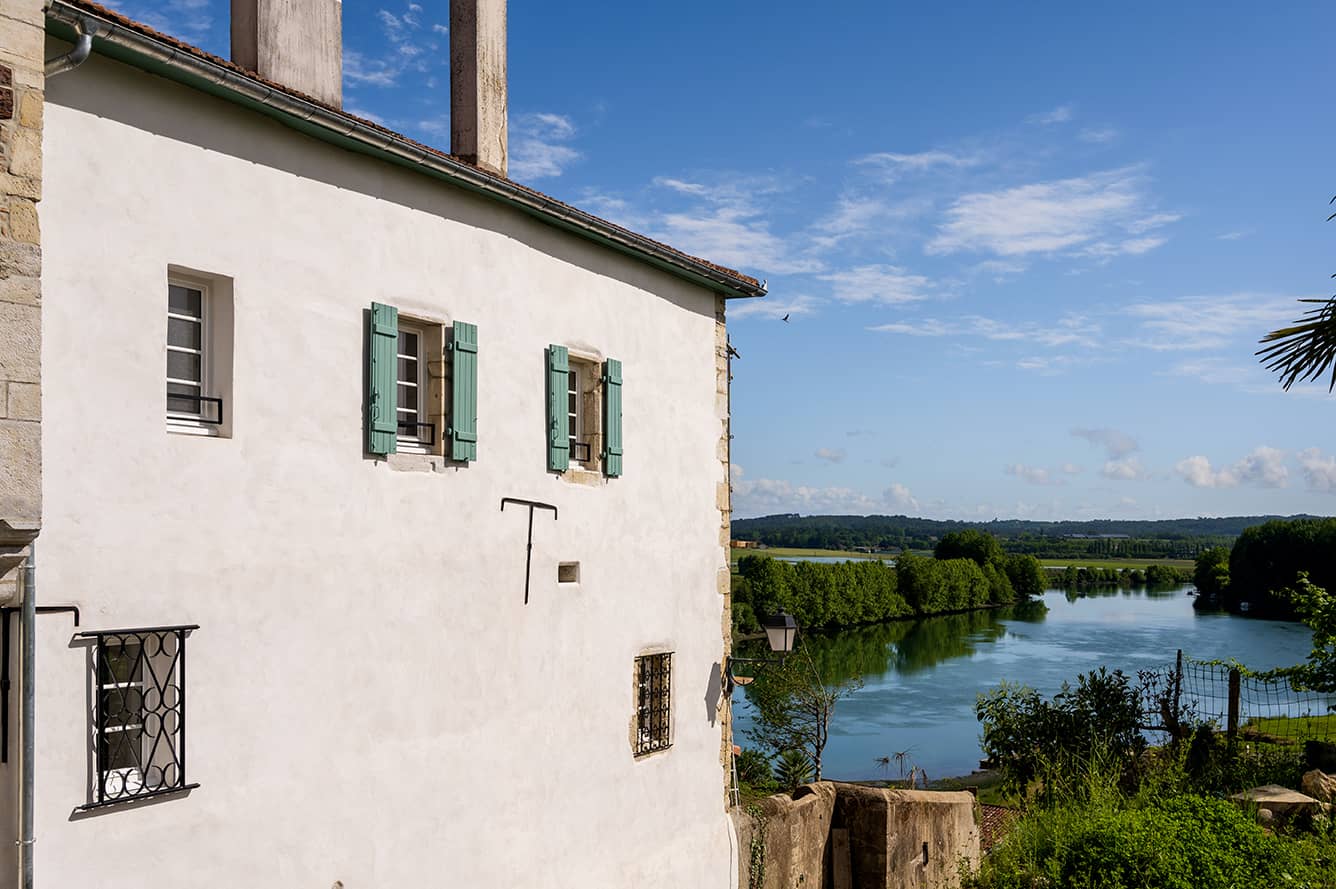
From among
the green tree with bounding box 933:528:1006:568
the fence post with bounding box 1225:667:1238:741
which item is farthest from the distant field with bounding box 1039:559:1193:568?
the fence post with bounding box 1225:667:1238:741

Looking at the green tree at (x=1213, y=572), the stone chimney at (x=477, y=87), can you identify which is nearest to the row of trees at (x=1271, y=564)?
the green tree at (x=1213, y=572)

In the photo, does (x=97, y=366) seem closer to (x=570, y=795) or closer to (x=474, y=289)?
(x=474, y=289)

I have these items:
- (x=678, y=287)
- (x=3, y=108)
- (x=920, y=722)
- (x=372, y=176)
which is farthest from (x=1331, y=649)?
(x=920, y=722)

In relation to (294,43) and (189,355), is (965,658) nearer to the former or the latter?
(294,43)

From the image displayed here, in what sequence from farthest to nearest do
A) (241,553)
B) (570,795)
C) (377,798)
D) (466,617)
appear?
(570,795)
(466,617)
(377,798)
(241,553)

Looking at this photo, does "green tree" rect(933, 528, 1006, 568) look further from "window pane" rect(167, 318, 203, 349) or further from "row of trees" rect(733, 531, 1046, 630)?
"window pane" rect(167, 318, 203, 349)

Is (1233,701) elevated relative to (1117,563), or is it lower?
elevated

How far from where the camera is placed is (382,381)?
7.39 metres

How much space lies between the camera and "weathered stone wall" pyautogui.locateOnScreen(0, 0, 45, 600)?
495 centimetres

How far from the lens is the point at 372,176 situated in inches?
298

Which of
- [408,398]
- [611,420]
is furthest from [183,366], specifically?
[611,420]

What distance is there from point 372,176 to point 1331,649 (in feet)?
41.9

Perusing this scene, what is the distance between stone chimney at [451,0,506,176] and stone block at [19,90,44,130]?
4224 millimetres

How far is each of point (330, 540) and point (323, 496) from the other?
0.29 meters
